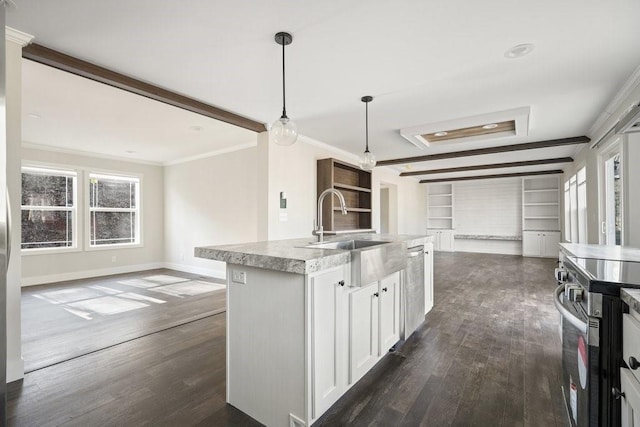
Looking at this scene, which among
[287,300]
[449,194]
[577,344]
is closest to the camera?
[577,344]

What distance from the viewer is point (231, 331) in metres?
1.89

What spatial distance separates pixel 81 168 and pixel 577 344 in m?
7.65

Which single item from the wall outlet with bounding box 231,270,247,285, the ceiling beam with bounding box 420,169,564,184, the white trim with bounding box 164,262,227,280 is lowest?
the white trim with bounding box 164,262,227,280

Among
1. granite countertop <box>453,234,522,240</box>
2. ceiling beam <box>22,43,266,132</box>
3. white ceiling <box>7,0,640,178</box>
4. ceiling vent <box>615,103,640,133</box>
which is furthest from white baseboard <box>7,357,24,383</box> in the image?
granite countertop <box>453,234,522,240</box>

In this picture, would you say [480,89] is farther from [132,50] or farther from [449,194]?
[449,194]

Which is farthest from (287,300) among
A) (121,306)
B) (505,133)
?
(505,133)

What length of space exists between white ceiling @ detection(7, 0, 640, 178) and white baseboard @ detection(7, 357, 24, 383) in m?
2.38

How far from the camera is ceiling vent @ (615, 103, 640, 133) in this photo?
1.51 metres

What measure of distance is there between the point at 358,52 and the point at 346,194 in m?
3.42

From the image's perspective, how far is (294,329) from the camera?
1.60m

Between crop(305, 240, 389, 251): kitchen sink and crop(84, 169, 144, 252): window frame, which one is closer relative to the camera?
crop(305, 240, 389, 251): kitchen sink

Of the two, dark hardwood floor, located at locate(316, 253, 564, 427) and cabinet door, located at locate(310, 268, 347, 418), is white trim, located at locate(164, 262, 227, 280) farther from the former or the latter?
cabinet door, located at locate(310, 268, 347, 418)

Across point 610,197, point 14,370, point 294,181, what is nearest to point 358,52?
point 294,181

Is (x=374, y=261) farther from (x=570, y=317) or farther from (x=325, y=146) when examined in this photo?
(x=325, y=146)
